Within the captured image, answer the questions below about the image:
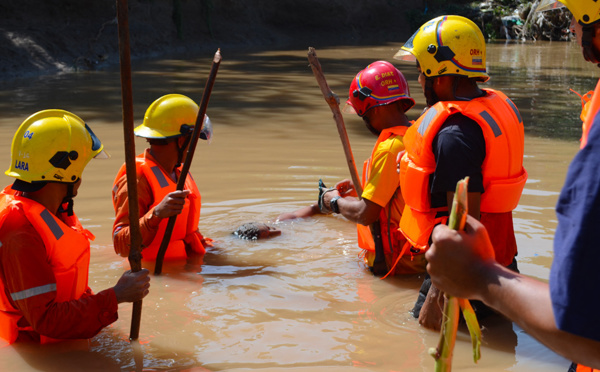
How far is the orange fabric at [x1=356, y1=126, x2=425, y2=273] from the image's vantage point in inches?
185

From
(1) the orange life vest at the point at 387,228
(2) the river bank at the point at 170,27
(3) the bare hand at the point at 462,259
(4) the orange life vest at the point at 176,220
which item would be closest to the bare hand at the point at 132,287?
(4) the orange life vest at the point at 176,220

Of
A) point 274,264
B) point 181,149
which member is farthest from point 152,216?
point 274,264

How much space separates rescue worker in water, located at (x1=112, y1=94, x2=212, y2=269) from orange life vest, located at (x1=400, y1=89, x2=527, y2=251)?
1.70 meters

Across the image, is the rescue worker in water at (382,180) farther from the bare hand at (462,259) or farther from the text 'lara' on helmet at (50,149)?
the bare hand at (462,259)

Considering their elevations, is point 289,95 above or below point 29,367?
above

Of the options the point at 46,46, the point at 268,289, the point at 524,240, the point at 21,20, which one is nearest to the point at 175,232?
the point at 268,289

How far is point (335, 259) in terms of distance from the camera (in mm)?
5668

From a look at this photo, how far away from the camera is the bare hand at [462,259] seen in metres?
1.83

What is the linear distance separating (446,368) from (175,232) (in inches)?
139

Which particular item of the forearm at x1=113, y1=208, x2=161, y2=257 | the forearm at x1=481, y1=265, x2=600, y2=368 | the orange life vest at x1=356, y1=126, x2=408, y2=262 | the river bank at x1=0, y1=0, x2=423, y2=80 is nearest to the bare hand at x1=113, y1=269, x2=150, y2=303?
the forearm at x1=113, y1=208, x2=161, y2=257

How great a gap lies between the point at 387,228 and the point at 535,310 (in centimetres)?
329

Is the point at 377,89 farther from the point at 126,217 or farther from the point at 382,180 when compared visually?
the point at 126,217

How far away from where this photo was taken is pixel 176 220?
17.4 ft

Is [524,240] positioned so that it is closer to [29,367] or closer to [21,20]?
[29,367]
